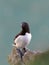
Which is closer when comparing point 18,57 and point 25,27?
point 18,57

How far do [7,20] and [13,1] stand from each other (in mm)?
2249

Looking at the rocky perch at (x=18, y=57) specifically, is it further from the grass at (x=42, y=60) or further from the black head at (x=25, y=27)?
the grass at (x=42, y=60)

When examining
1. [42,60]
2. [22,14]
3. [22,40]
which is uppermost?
[22,14]

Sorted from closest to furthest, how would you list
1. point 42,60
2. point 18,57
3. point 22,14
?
point 42,60, point 18,57, point 22,14

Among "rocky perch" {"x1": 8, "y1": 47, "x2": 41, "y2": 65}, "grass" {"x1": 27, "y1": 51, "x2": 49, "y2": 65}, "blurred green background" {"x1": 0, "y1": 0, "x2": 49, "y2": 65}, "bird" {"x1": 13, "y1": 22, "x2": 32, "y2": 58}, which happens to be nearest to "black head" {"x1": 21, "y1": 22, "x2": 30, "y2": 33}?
"bird" {"x1": 13, "y1": 22, "x2": 32, "y2": 58}

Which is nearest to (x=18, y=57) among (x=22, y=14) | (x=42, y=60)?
(x=42, y=60)

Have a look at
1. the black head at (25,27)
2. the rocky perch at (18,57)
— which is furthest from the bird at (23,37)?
the rocky perch at (18,57)

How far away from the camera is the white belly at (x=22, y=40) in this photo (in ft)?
6.41

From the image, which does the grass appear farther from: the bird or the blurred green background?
the blurred green background

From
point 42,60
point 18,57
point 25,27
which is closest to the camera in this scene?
point 42,60

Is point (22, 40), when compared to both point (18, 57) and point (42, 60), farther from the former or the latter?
point (42, 60)

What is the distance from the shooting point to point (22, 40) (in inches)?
78.2

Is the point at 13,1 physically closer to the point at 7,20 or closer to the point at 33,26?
the point at 7,20

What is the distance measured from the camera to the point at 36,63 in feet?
3.73
